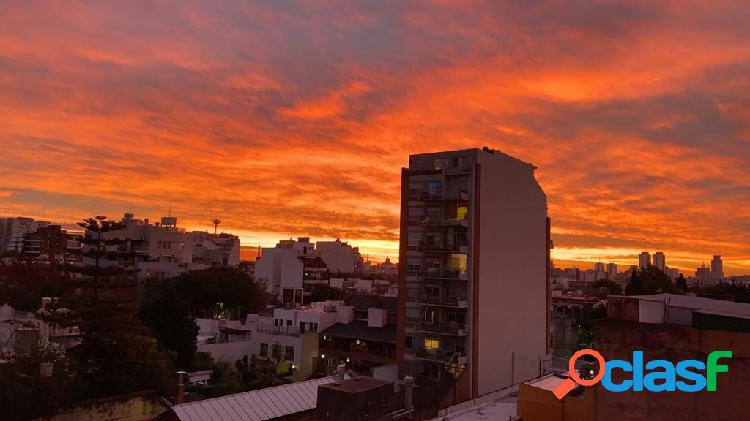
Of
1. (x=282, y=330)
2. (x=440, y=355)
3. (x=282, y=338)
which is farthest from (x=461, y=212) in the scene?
(x=282, y=330)

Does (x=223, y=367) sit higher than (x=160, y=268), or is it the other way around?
(x=160, y=268)

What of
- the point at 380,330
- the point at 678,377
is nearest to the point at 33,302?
the point at 380,330

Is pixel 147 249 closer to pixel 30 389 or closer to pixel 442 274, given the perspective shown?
pixel 442 274

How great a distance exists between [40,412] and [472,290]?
33.3 meters

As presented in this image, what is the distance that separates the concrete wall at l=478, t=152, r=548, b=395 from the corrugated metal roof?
75.7ft

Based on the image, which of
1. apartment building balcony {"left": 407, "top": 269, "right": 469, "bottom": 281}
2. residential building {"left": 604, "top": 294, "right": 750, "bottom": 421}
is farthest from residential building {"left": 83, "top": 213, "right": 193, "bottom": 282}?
residential building {"left": 604, "top": 294, "right": 750, "bottom": 421}

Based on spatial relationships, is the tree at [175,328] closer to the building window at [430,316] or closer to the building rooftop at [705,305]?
the building window at [430,316]

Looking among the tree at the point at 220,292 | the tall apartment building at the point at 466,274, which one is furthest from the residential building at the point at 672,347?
the tree at the point at 220,292

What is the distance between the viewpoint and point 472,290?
49.3 metres

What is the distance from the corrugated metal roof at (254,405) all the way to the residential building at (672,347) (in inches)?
581

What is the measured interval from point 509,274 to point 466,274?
6.65 m

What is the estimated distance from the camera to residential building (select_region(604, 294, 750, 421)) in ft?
50.9

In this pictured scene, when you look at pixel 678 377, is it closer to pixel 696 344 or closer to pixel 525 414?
pixel 696 344

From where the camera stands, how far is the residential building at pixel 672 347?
15500mm
